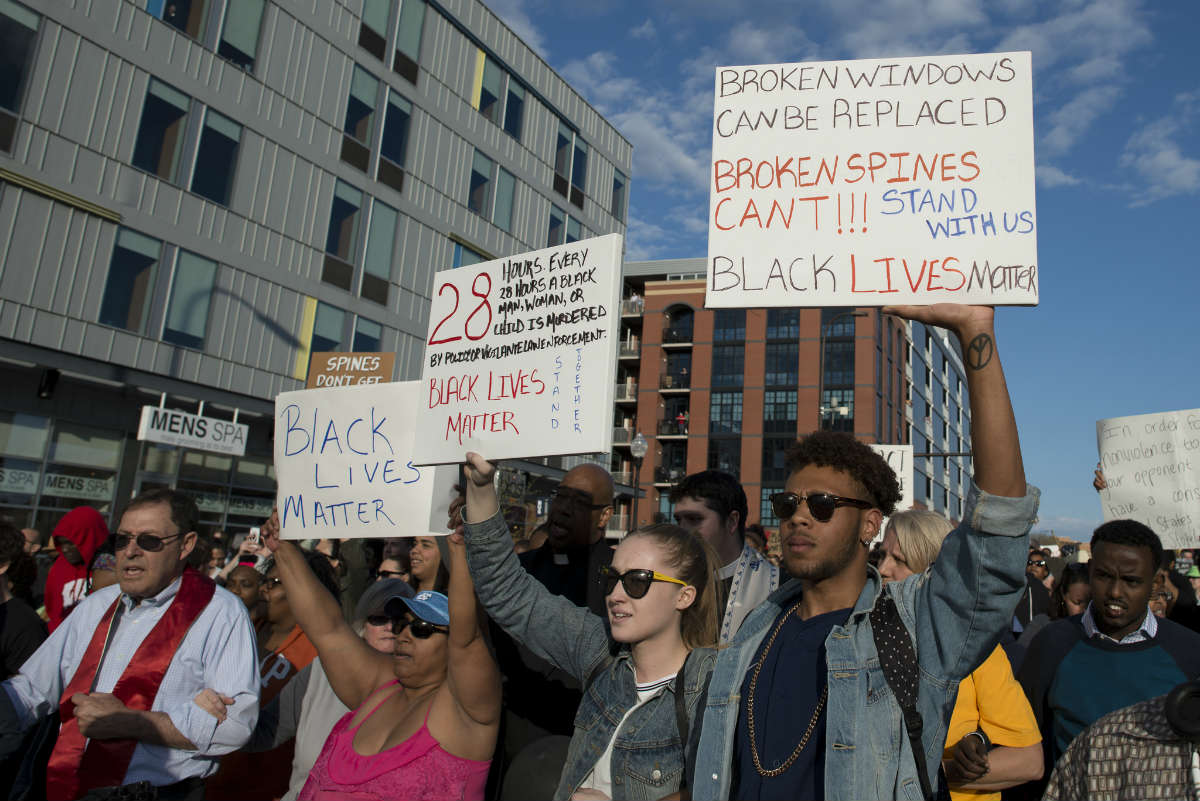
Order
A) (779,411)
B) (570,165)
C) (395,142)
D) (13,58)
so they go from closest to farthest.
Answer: (13,58) → (395,142) → (570,165) → (779,411)

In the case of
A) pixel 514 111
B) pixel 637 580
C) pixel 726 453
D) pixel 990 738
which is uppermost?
pixel 514 111

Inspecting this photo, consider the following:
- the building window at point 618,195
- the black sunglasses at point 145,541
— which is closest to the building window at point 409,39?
the building window at point 618,195

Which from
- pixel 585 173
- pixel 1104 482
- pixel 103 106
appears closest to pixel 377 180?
pixel 103 106

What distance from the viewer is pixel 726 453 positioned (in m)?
58.3

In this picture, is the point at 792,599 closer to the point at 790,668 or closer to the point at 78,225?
the point at 790,668

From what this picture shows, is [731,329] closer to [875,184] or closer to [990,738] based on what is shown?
[875,184]

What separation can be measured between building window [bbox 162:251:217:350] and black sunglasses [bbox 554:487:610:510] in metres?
14.9

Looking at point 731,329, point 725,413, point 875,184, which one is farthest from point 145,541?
point 731,329

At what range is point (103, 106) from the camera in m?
15.8

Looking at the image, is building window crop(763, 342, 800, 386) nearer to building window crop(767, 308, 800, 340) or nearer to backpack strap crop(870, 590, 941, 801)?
building window crop(767, 308, 800, 340)

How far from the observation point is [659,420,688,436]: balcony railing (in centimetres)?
5941

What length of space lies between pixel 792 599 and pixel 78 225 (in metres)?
16.6

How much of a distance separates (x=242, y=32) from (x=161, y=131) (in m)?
3.01

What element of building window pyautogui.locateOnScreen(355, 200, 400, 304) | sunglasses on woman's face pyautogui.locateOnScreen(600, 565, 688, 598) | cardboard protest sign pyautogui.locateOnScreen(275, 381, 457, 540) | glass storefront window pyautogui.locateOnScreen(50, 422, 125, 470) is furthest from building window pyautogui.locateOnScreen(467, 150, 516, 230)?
sunglasses on woman's face pyautogui.locateOnScreen(600, 565, 688, 598)
